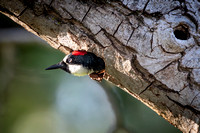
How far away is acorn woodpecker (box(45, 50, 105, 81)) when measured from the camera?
161cm

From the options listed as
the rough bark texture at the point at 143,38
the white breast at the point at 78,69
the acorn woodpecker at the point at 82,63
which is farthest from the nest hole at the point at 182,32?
the white breast at the point at 78,69

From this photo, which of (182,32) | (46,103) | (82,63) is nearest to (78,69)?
(82,63)

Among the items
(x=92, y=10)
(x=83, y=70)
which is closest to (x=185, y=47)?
(x=92, y=10)

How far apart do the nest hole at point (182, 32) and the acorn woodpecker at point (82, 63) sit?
0.61 metres

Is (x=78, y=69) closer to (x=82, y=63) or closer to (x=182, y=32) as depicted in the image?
Answer: (x=82, y=63)

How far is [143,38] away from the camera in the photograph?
1414 mm

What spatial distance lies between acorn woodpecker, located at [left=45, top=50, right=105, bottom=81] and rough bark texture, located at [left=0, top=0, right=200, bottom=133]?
11 cm

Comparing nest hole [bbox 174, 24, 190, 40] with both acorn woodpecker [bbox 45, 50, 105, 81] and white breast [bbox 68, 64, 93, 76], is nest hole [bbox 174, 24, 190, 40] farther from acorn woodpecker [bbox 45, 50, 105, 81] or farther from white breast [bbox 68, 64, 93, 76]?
white breast [bbox 68, 64, 93, 76]

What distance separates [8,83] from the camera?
135 inches

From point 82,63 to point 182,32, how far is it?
31.5 inches

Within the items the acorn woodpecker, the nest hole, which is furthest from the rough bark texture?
the acorn woodpecker

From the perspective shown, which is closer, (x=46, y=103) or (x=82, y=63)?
(x=82, y=63)

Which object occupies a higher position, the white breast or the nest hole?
the nest hole

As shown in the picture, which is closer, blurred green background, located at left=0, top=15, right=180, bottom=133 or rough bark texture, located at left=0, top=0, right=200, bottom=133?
rough bark texture, located at left=0, top=0, right=200, bottom=133
